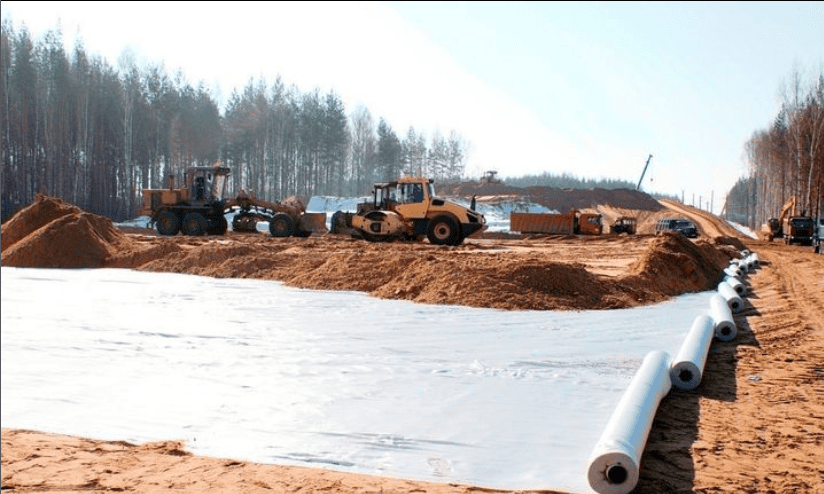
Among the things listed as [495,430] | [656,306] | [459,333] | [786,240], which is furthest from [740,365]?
[786,240]

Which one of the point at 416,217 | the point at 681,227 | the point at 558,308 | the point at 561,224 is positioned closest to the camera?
the point at 558,308

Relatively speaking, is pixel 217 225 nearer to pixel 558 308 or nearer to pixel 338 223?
pixel 338 223

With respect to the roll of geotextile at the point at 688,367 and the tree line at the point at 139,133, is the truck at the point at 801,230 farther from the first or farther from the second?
the roll of geotextile at the point at 688,367

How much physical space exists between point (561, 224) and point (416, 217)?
1607 centimetres

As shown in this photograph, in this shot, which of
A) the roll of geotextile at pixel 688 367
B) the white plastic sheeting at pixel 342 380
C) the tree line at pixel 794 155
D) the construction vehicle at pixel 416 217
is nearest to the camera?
the white plastic sheeting at pixel 342 380

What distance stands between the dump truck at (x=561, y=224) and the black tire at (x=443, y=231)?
15.3 metres

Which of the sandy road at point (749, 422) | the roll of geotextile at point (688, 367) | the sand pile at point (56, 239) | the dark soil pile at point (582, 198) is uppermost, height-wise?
the dark soil pile at point (582, 198)

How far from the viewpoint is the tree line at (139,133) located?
44.6 m

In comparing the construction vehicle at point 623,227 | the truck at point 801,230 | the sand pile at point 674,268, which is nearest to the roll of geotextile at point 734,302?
the sand pile at point 674,268

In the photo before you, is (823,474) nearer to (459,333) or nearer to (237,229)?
(459,333)

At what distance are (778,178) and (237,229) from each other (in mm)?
43522

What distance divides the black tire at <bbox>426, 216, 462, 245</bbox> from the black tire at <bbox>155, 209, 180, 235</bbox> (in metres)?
11.2

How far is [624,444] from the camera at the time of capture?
4.01 metres

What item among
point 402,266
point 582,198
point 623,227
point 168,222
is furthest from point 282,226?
point 582,198
